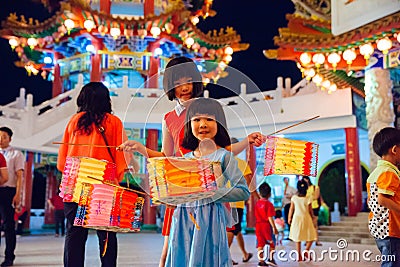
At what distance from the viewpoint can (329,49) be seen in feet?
28.2

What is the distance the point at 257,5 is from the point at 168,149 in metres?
18.4

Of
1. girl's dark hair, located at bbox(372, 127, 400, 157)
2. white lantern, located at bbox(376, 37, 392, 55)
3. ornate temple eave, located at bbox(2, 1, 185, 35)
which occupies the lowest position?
girl's dark hair, located at bbox(372, 127, 400, 157)

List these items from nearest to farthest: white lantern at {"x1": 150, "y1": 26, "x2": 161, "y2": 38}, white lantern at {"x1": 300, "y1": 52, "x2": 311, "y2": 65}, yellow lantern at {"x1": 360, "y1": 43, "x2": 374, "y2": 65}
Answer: yellow lantern at {"x1": 360, "y1": 43, "x2": 374, "y2": 65}, white lantern at {"x1": 300, "y1": 52, "x2": 311, "y2": 65}, white lantern at {"x1": 150, "y1": 26, "x2": 161, "y2": 38}

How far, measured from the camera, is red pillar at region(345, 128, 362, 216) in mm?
10695

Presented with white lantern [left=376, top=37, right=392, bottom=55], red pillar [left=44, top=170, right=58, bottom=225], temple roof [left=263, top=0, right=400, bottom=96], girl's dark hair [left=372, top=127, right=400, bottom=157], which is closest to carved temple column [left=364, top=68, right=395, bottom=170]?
temple roof [left=263, top=0, right=400, bottom=96]

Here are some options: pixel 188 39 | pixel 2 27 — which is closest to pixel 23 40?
pixel 2 27

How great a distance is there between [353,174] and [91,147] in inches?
361

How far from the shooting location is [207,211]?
2287 mm

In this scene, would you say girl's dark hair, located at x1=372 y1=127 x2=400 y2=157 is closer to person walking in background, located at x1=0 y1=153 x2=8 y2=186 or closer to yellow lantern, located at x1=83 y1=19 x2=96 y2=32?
person walking in background, located at x1=0 y1=153 x2=8 y2=186

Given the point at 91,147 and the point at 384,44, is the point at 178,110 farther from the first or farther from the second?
the point at 384,44

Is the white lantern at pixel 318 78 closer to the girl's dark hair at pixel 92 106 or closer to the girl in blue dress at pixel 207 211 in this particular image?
the girl's dark hair at pixel 92 106

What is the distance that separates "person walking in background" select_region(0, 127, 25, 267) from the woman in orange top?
2066mm

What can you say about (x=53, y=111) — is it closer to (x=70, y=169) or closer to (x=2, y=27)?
(x=2, y=27)

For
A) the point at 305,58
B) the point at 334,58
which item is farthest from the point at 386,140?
the point at 305,58
